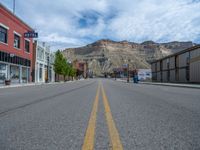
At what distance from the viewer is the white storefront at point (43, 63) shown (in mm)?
61922

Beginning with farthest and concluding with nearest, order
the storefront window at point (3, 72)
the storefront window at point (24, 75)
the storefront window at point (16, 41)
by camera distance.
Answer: the storefront window at point (24, 75) < the storefront window at point (16, 41) < the storefront window at point (3, 72)

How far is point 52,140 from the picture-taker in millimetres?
5090

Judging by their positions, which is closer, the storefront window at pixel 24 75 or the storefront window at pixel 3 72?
the storefront window at pixel 3 72

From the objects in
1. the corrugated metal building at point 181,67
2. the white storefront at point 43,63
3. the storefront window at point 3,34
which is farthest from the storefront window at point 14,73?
the corrugated metal building at point 181,67

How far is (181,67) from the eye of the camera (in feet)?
199

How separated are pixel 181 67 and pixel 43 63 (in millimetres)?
33262

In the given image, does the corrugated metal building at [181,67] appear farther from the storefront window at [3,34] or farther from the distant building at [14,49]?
the storefront window at [3,34]

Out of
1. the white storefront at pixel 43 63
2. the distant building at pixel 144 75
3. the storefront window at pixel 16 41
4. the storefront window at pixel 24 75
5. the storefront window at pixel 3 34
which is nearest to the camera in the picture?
the storefront window at pixel 3 34

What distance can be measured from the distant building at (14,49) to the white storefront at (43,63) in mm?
6079

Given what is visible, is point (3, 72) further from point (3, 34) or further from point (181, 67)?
point (181, 67)

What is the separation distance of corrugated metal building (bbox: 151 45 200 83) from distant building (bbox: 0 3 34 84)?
31816mm

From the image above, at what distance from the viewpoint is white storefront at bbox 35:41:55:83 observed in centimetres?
6192

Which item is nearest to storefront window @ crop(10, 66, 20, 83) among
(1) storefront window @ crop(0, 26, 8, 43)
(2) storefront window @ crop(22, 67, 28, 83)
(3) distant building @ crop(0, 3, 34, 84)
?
(3) distant building @ crop(0, 3, 34, 84)

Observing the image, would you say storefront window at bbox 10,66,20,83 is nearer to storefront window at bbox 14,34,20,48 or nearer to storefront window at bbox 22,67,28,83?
storefront window at bbox 22,67,28,83
